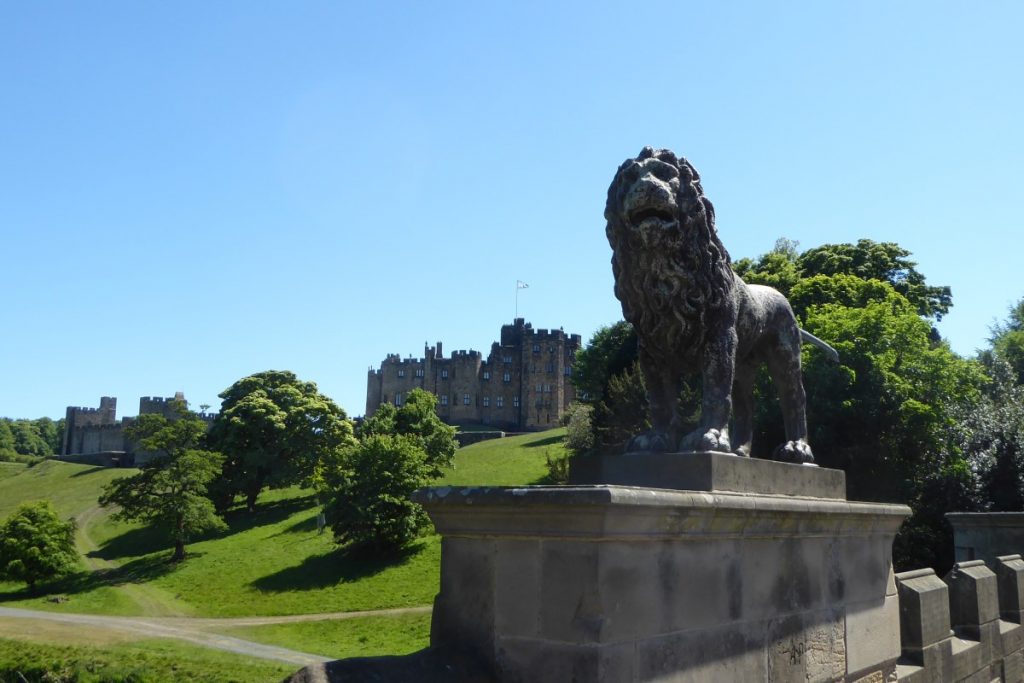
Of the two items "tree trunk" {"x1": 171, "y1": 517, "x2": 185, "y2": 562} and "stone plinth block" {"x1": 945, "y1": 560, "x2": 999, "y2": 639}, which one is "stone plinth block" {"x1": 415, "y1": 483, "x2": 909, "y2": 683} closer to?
"stone plinth block" {"x1": 945, "y1": 560, "x2": 999, "y2": 639}

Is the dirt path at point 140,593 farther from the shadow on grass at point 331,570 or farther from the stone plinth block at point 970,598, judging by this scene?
the stone plinth block at point 970,598

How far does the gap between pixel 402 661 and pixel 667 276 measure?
2804 mm

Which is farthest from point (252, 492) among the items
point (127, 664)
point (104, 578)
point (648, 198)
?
point (648, 198)

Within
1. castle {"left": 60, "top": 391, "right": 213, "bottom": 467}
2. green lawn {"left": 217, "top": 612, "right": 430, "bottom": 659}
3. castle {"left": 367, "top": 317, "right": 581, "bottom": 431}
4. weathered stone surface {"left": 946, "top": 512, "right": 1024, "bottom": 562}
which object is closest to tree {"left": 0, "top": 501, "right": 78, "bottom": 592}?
green lawn {"left": 217, "top": 612, "right": 430, "bottom": 659}

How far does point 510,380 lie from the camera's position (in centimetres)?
10688

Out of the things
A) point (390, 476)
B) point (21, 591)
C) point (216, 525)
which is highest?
point (390, 476)

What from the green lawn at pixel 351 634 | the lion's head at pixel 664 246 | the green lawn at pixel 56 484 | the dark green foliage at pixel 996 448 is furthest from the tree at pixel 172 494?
the lion's head at pixel 664 246

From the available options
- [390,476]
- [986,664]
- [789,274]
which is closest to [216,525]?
[390,476]

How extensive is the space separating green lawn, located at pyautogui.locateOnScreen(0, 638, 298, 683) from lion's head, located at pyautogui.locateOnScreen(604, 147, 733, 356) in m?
14.2

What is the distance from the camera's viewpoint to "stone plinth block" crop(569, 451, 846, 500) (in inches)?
181

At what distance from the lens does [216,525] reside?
138 ft

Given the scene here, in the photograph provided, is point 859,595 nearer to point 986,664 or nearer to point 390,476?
point 986,664

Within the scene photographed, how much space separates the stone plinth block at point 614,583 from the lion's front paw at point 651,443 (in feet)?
2.54

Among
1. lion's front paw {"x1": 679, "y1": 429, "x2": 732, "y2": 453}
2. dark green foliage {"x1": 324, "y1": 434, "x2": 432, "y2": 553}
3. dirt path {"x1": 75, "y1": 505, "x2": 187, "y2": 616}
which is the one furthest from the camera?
dark green foliage {"x1": 324, "y1": 434, "x2": 432, "y2": 553}
